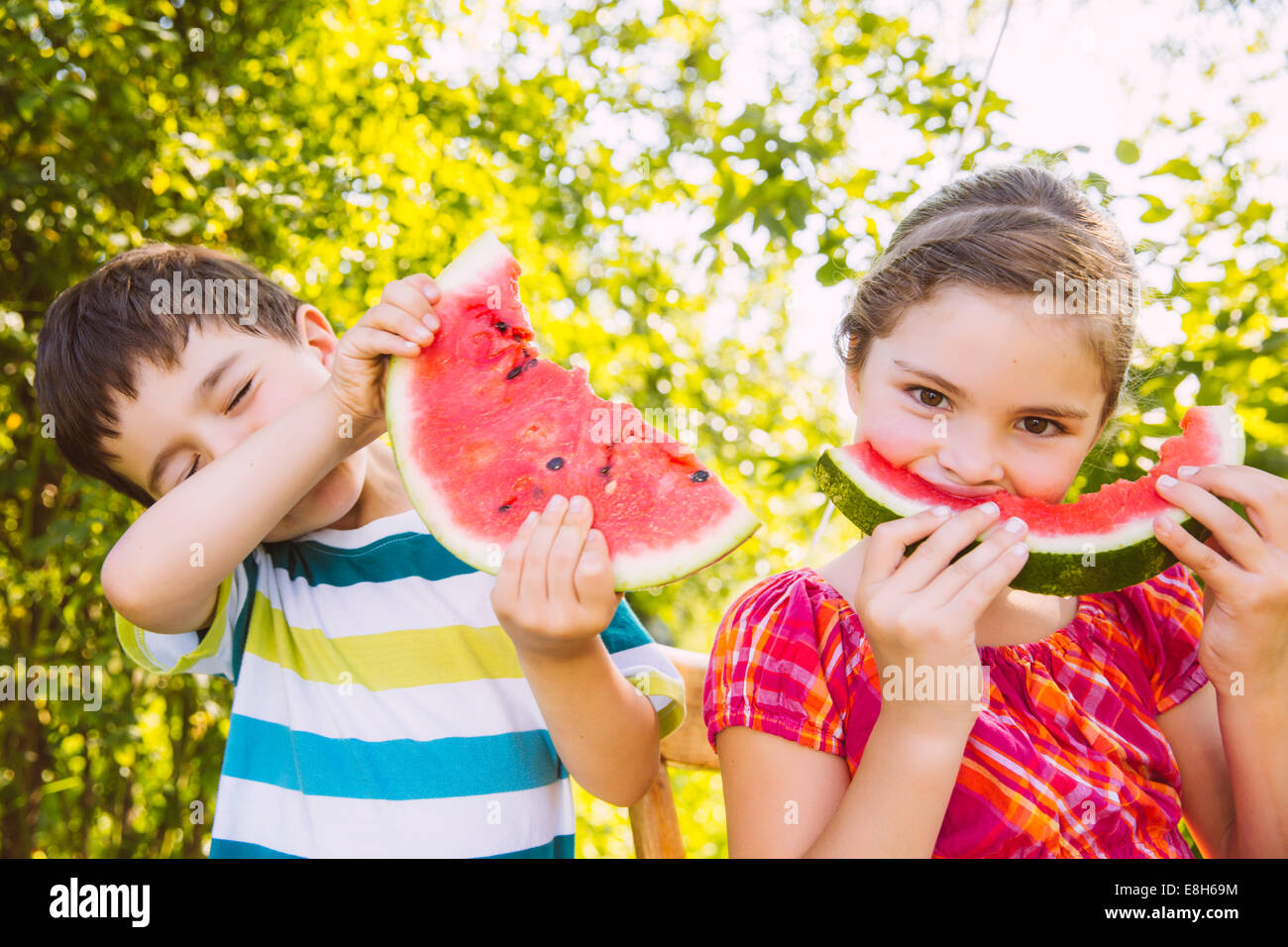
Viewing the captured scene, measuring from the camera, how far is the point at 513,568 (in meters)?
1.18

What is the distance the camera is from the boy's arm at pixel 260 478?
4.42 ft

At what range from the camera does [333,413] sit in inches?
54.2

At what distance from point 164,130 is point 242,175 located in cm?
A: 30

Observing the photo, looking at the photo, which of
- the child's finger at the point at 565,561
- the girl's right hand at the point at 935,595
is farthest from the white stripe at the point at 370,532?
the girl's right hand at the point at 935,595

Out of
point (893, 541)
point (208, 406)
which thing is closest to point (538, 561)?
point (893, 541)

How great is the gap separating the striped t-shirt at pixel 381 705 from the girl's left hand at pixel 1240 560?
79cm

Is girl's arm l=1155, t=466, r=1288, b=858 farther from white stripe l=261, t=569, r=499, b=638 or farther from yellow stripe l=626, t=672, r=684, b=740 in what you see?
white stripe l=261, t=569, r=499, b=638

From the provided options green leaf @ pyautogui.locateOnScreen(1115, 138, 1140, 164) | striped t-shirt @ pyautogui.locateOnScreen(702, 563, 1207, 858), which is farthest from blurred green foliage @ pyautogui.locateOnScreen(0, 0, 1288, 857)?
striped t-shirt @ pyautogui.locateOnScreen(702, 563, 1207, 858)

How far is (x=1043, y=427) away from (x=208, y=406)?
4.18ft

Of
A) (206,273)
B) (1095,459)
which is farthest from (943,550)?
(206,273)

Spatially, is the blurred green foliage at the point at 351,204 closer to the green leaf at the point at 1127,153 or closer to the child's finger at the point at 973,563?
the green leaf at the point at 1127,153

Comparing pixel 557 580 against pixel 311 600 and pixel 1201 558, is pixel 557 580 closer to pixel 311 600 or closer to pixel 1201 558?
pixel 311 600

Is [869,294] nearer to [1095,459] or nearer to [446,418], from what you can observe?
[446,418]
